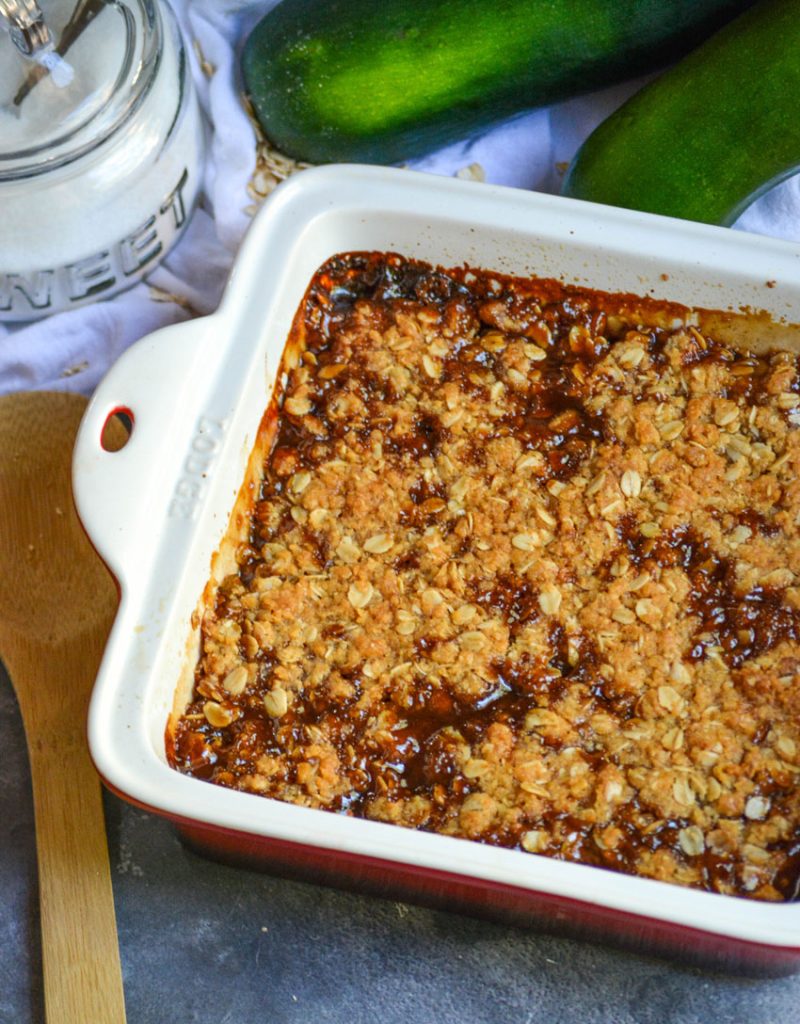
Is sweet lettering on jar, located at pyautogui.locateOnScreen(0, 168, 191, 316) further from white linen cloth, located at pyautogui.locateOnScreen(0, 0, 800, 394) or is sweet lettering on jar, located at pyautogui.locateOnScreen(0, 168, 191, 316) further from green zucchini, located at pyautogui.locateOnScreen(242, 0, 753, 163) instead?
green zucchini, located at pyautogui.locateOnScreen(242, 0, 753, 163)

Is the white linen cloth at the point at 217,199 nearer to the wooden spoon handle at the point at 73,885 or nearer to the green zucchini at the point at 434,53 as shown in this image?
the green zucchini at the point at 434,53

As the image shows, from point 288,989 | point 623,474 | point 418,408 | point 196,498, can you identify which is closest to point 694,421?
point 623,474

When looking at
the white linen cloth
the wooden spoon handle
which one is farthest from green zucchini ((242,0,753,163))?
the wooden spoon handle

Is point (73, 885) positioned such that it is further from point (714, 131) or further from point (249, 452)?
point (714, 131)

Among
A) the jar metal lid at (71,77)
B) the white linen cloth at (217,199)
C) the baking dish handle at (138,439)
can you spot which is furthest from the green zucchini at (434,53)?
the baking dish handle at (138,439)

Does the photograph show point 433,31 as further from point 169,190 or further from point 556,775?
point 556,775

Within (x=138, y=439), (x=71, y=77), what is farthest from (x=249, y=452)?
(x=71, y=77)
